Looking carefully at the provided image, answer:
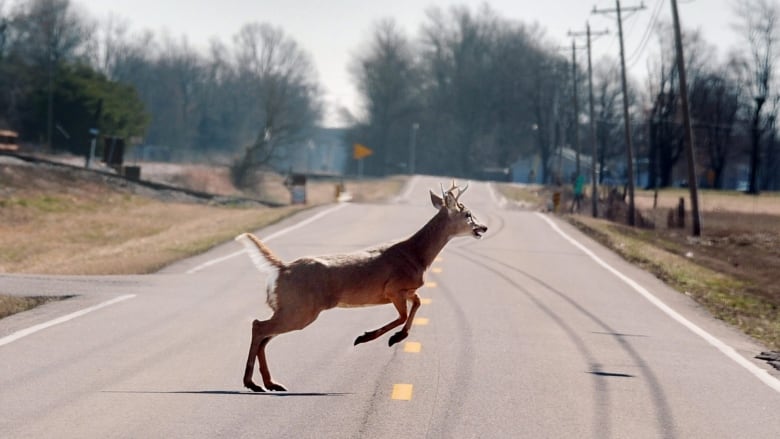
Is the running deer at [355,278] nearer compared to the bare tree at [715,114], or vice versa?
the running deer at [355,278]

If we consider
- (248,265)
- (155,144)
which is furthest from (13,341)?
(155,144)

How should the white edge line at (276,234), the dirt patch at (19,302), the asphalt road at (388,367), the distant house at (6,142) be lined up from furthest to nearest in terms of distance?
the distant house at (6,142) < the white edge line at (276,234) < the dirt patch at (19,302) < the asphalt road at (388,367)

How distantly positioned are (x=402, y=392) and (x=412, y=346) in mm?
2708

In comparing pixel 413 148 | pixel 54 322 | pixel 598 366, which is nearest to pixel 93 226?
pixel 54 322

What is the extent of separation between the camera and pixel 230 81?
14438 centimetres

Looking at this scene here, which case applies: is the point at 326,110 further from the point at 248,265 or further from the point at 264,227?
the point at 248,265

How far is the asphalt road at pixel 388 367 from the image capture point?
8648 mm

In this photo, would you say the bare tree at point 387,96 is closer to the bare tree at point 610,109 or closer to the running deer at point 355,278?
the bare tree at point 610,109

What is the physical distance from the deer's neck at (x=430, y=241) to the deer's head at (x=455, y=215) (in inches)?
2.2

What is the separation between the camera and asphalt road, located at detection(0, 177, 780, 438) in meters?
8.65

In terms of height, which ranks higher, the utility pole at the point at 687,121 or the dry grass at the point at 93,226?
the utility pole at the point at 687,121

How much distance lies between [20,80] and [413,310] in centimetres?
7294

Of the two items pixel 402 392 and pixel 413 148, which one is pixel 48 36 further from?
pixel 402 392

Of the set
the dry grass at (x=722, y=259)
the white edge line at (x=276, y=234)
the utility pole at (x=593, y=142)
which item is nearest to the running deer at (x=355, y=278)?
the dry grass at (x=722, y=259)
